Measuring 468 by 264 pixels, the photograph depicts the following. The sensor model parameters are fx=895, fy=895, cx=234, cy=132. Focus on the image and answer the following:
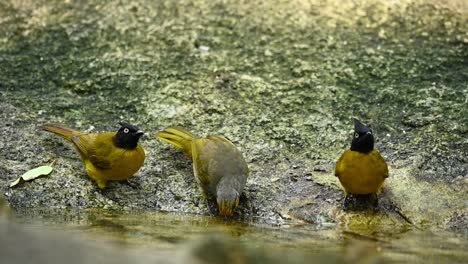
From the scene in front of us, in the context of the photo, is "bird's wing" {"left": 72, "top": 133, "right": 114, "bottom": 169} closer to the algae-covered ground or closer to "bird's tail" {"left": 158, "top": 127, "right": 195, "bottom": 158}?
the algae-covered ground

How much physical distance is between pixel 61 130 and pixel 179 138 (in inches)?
41.6

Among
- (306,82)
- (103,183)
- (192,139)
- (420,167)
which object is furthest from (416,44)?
(103,183)

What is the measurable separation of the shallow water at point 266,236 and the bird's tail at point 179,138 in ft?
2.86

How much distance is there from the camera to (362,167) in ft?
23.4

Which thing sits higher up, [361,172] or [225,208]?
[361,172]

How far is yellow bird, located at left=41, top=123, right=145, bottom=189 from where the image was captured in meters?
7.68

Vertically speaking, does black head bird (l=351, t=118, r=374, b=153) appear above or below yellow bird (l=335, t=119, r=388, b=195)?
above

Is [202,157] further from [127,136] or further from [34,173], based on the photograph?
[34,173]

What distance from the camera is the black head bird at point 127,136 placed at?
773 cm

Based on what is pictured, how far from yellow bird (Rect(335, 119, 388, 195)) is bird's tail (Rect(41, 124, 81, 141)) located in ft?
7.85

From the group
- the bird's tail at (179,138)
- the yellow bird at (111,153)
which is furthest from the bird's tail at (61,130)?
the bird's tail at (179,138)

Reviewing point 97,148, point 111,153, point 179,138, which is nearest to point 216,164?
point 179,138

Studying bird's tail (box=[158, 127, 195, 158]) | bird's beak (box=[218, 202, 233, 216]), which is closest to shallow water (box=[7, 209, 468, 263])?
bird's beak (box=[218, 202, 233, 216])

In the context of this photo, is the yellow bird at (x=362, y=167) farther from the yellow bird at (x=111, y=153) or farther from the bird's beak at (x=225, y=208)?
the yellow bird at (x=111, y=153)
